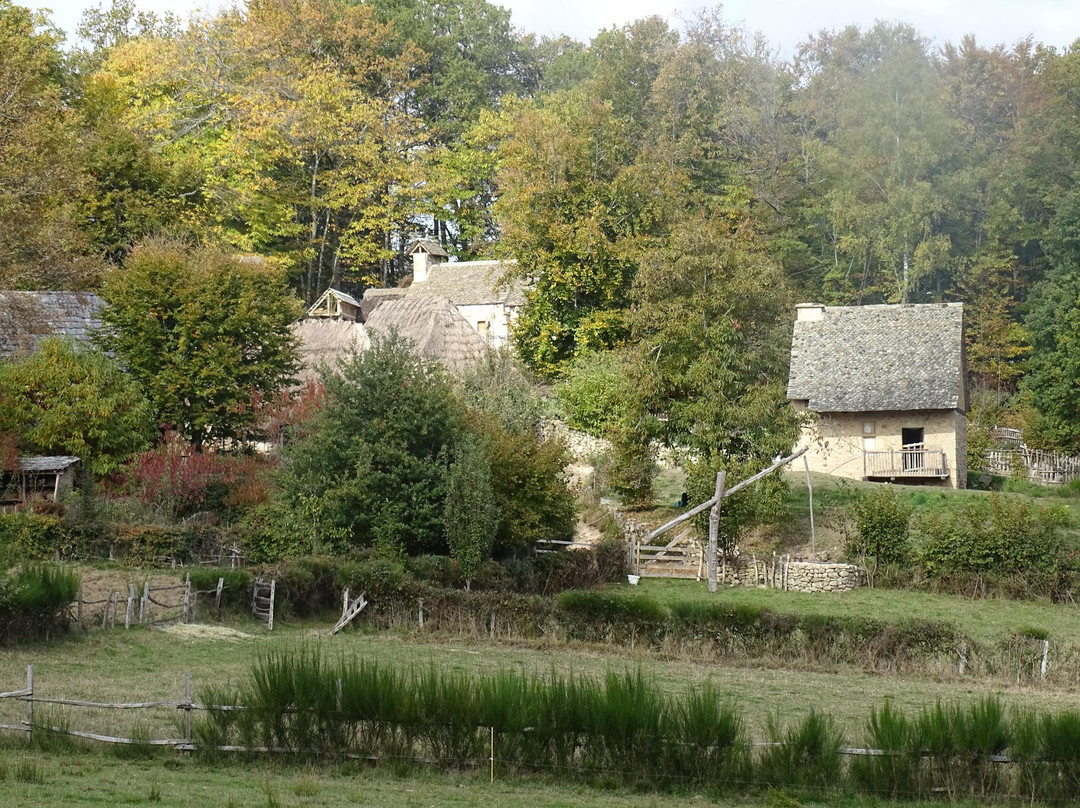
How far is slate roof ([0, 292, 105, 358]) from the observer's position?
119 ft

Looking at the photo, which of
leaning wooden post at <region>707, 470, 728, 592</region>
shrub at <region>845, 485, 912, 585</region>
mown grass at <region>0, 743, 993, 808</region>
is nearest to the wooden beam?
leaning wooden post at <region>707, 470, 728, 592</region>

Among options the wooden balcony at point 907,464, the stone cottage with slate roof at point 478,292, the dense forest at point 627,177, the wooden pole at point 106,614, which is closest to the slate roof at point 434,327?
the dense forest at point 627,177

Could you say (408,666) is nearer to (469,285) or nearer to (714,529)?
(714,529)

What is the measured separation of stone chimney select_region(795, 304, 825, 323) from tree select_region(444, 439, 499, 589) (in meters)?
22.5

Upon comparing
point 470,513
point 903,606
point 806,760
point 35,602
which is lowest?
point 806,760

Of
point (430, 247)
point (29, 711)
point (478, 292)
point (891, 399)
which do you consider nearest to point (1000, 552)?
point (891, 399)

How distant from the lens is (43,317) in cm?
3766

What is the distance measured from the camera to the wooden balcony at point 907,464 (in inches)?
1720

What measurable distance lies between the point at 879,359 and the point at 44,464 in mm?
28722

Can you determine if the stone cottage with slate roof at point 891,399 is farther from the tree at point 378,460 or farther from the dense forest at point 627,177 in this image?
the tree at point 378,460

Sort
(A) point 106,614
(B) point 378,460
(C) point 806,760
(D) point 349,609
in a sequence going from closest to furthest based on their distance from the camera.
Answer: (C) point 806,760 → (A) point 106,614 → (D) point 349,609 → (B) point 378,460

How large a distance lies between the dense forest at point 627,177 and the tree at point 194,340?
239cm

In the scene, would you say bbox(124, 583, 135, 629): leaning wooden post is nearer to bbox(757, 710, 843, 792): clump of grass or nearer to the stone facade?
bbox(757, 710, 843, 792): clump of grass

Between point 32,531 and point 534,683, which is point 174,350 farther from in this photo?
point 534,683
